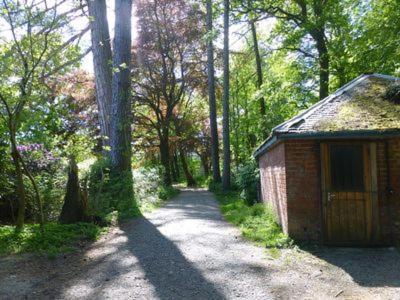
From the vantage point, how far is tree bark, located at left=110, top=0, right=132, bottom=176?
1416 centimetres

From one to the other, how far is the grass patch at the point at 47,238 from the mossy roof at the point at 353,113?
5105 mm

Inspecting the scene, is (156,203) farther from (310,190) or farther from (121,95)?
(310,190)

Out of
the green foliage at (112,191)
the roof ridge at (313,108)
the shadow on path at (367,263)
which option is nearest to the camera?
the shadow on path at (367,263)

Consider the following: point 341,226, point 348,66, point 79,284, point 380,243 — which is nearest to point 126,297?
point 79,284

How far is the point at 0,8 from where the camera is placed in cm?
739

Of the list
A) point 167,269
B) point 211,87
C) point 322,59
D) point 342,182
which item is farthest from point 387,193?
point 211,87

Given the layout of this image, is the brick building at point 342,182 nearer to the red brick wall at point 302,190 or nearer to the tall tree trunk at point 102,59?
the red brick wall at point 302,190

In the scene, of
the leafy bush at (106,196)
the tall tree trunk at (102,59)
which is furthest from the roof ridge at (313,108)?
the tall tree trunk at (102,59)

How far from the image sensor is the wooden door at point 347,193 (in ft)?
27.1

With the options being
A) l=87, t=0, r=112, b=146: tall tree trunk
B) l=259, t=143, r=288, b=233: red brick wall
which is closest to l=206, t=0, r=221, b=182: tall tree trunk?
l=87, t=0, r=112, b=146: tall tree trunk

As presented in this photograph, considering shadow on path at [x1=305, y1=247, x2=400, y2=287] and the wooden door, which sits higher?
the wooden door

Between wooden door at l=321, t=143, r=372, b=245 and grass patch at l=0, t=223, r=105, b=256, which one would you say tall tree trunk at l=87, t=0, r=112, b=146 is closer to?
grass patch at l=0, t=223, r=105, b=256

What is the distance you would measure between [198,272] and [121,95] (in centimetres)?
923

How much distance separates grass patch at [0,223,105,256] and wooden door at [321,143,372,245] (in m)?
5.49
